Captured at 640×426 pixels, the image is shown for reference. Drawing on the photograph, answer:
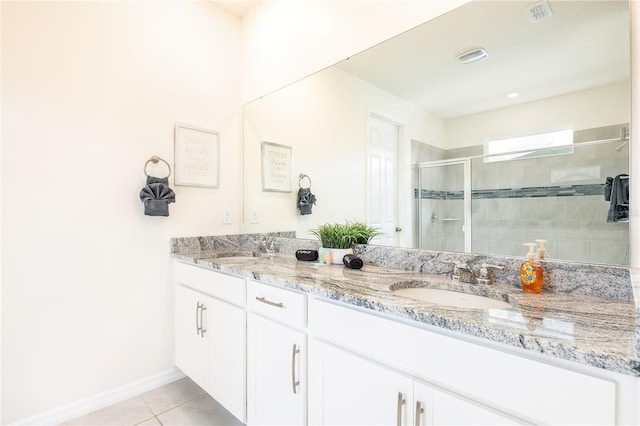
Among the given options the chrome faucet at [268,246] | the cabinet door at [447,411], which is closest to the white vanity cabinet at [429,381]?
the cabinet door at [447,411]

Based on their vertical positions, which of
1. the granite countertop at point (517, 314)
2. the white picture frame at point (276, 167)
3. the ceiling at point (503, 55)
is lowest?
the granite countertop at point (517, 314)

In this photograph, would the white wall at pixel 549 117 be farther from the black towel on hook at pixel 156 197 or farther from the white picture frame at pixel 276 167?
the black towel on hook at pixel 156 197

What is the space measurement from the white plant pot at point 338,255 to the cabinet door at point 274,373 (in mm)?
481

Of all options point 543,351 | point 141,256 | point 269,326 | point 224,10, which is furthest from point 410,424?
point 224,10

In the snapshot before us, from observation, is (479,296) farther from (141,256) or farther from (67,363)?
(67,363)

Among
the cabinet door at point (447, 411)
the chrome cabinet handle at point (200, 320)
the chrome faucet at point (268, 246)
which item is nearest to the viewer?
the cabinet door at point (447, 411)

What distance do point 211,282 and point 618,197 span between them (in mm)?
1762

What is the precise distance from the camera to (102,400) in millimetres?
1794

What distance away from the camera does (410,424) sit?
0.85 metres

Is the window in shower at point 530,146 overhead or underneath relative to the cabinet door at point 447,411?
overhead

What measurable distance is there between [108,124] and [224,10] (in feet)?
4.16

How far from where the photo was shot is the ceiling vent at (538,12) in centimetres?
113

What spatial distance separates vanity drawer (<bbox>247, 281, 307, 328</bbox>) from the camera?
120 cm

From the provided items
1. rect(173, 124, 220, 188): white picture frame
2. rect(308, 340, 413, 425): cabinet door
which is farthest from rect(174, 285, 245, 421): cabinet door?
rect(173, 124, 220, 188): white picture frame
